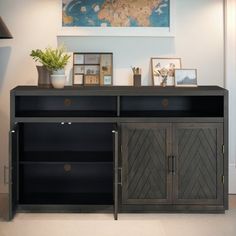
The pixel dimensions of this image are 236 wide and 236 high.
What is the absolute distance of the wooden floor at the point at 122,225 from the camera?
3627 mm

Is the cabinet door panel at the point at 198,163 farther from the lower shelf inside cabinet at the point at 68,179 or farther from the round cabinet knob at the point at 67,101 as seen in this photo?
the round cabinet knob at the point at 67,101

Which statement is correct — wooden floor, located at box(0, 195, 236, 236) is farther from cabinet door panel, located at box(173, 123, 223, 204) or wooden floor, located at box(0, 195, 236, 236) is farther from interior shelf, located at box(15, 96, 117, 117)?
interior shelf, located at box(15, 96, 117, 117)

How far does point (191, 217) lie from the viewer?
13.1ft

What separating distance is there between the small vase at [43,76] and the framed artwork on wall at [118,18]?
382mm

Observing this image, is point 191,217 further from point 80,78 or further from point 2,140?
point 2,140

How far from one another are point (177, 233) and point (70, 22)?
6.44ft

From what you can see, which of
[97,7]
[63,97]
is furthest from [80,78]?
[97,7]

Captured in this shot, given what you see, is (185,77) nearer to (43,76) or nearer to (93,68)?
(93,68)

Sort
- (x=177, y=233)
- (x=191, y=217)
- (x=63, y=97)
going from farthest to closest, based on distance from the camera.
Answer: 1. (x=63, y=97)
2. (x=191, y=217)
3. (x=177, y=233)

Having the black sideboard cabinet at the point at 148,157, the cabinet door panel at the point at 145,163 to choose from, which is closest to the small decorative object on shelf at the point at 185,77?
the black sideboard cabinet at the point at 148,157

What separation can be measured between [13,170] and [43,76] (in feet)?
2.75

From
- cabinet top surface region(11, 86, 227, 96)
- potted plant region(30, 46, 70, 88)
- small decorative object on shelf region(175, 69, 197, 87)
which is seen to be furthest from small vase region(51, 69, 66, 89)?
small decorative object on shelf region(175, 69, 197, 87)

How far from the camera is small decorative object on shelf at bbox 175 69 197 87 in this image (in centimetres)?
433

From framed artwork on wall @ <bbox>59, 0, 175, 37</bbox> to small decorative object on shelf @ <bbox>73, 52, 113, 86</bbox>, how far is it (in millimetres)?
184
